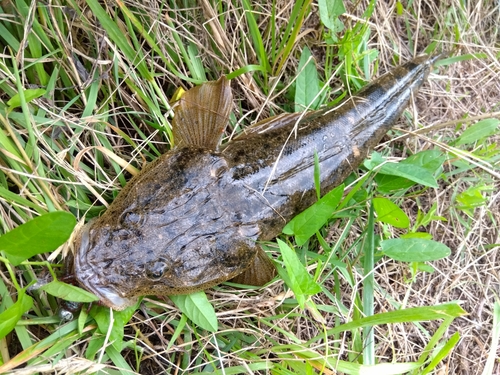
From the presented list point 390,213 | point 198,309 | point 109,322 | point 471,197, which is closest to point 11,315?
point 109,322

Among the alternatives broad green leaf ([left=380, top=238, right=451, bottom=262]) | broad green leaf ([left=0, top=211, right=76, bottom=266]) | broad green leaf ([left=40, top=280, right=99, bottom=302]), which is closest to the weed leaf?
broad green leaf ([left=40, top=280, right=99, bottom=302])

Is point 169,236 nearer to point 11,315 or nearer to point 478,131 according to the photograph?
point 11,315

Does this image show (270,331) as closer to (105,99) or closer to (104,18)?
(105,99)

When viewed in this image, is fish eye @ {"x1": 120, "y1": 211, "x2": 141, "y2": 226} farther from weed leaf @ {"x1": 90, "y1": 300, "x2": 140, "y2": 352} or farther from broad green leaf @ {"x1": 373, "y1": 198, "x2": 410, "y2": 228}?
broad green leaf @ {"x1": 373, "y1": 198, "x2": 410, "y2": 228}

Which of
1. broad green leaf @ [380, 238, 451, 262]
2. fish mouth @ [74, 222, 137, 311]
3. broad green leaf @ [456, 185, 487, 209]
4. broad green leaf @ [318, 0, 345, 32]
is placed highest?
broad green leaf @ [318, 0, 345, 32]

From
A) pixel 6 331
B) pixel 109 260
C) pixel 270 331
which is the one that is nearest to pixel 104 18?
pixel 109 260
